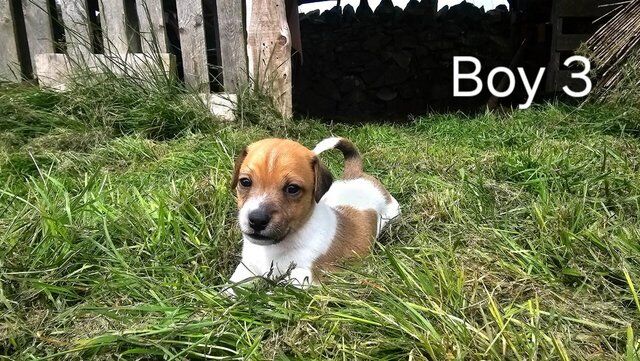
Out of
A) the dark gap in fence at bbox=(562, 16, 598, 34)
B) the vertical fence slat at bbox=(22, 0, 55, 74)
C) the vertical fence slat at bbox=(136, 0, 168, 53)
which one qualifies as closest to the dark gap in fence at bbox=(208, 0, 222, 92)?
A: the vertical fence slat at bbox=(136, 0, 168, 53)

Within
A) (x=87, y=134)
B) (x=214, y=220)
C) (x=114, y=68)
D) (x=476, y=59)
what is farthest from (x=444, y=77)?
(x=214, y=220)

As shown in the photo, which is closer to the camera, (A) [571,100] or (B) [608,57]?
(B) [608,57]

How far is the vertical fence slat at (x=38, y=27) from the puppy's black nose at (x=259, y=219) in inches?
164

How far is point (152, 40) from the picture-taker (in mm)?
4977

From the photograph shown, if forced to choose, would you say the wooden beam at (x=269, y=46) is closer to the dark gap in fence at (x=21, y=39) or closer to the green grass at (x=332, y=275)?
the green grass at (x=332, y=275)

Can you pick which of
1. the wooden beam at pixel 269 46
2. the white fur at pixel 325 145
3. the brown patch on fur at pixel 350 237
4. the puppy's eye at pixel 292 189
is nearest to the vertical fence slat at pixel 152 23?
the wooden beam at pixel 269 46

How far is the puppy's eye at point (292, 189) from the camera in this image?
89.4 inches

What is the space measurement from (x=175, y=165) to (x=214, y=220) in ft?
3.22

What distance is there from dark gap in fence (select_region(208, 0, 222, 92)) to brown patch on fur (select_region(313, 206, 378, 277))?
9.18ft

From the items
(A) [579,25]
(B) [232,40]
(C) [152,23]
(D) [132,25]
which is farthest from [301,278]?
(A) [579,25]

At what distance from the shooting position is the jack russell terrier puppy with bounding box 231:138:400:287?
86.8 inches

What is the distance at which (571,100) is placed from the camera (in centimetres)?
667

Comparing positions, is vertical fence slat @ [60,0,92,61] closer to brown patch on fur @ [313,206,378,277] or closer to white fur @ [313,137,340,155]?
white fur @ [313,137,340,155]

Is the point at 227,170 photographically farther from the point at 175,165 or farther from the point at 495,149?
the point at 495,149
